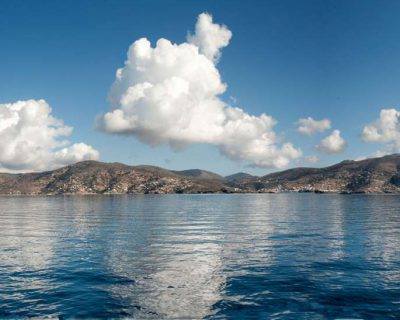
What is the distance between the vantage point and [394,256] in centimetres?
5703

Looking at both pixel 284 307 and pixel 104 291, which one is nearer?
pixel 284 307

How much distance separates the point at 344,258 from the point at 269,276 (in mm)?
16667

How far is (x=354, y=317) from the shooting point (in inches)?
1265

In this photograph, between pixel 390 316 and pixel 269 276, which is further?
pixel 269 276

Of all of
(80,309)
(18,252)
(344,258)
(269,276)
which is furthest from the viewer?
(18,252)

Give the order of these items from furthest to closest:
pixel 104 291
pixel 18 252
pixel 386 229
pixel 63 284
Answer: pixel 386 229 < pixel 18 252 < pixel 63 284 < pixel 104 291

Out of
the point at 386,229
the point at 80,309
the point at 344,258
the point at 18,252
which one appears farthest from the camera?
the point at 386,229

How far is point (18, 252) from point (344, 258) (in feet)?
159

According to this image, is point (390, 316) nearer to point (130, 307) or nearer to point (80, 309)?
point (130, 307)

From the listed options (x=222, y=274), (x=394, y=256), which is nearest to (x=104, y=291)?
(x=222, y=274)

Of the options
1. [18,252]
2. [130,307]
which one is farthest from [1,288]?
[18,252]

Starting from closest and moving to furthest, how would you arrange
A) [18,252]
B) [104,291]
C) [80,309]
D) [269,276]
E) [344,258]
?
[80,309]
[104,291]
[269,276]
[344,258]
[18,252]

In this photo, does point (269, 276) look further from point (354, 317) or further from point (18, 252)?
point (18, 252)

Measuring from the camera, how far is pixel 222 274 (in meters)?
46.4
